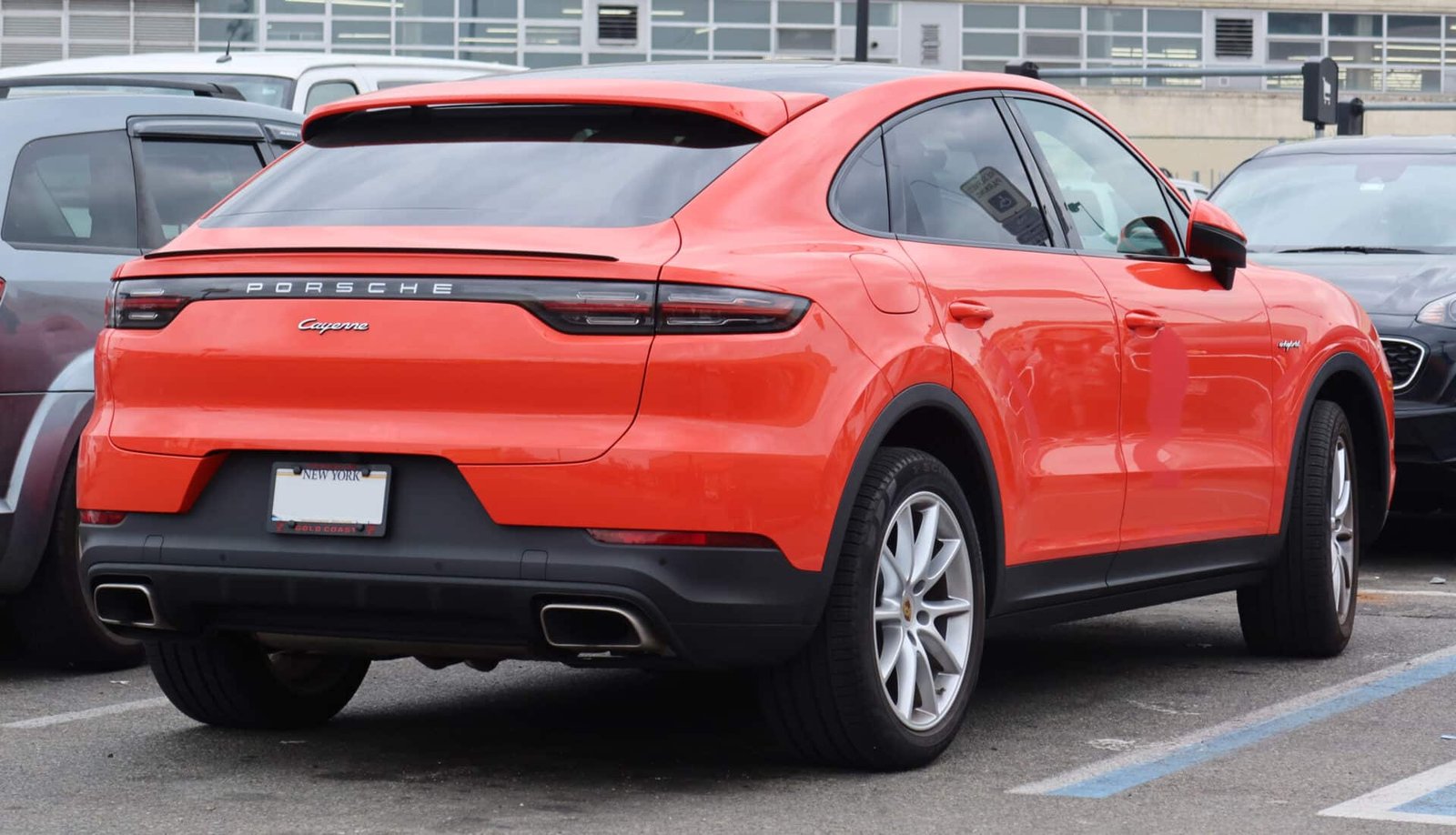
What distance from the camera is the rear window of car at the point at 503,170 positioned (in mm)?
4836

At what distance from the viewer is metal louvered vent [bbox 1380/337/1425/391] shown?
9.35 meters

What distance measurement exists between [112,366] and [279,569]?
69cm

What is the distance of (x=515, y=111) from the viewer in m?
5.12

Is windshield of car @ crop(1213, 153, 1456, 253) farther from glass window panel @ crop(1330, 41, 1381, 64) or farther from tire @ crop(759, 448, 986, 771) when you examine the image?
glass window panel @ crop(1330, 41, 1381, 64)

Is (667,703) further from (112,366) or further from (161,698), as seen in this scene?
(112,366)

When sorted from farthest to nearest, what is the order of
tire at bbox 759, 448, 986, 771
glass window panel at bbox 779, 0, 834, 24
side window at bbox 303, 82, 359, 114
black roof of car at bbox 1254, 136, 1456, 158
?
glass window panel at bbox 779, 0, 834, 24 < side window at bbox 303, 82, 359, 114 < black roof of car at bbox 1254, 136, 1456, 158 < tire at bbox 759, 448, 986, 771

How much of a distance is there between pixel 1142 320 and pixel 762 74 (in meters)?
1.29

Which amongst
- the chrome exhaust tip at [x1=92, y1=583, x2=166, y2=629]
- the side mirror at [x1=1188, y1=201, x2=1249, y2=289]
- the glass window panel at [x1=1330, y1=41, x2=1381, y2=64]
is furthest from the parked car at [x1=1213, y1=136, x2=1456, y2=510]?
the glass window panel at [x1=1330, y1=41, x2=1381, y2=64]

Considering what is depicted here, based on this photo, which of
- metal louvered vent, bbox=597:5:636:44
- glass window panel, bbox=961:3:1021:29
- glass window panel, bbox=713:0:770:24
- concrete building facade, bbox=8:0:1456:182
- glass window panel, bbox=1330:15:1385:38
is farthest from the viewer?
glass window panel, bbox=1330:15:1385:38

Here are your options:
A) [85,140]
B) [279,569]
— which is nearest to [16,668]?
[85,140]

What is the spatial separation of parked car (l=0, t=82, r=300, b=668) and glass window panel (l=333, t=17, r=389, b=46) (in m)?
41.9

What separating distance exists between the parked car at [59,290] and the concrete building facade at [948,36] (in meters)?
40.8

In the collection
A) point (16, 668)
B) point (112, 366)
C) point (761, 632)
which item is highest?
point (112, 366)

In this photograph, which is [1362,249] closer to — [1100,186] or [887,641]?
[1100,186]
